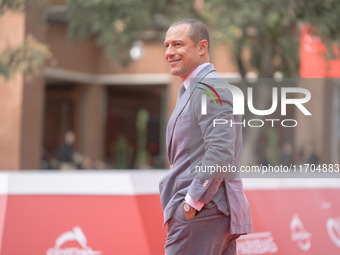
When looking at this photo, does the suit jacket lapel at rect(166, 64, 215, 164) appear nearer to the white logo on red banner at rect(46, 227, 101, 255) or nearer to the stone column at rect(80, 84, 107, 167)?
the white logo on red banner at rect(46, 227, 101, 255)

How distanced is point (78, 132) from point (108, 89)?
2243mm

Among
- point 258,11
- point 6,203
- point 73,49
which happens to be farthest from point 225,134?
point 73,49

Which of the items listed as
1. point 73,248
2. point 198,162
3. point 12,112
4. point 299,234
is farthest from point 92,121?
point 198,162

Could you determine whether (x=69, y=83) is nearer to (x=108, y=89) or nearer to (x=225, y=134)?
(x=108, y=89)

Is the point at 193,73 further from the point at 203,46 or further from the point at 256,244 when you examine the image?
the point at 256,244

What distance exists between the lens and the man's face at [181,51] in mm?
3398

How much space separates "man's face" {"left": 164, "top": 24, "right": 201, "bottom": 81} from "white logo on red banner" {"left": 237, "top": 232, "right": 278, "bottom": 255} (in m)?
2.77

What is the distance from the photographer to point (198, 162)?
3.31 m

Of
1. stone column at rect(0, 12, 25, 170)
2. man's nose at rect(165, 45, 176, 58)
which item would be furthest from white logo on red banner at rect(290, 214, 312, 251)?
stone column at rect(0, 12, 25, 170)

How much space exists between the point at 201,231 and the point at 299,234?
11.5ft

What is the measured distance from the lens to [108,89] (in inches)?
1101

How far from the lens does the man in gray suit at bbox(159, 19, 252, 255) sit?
322 centimetres

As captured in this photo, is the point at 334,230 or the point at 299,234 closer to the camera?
the point at 299,234

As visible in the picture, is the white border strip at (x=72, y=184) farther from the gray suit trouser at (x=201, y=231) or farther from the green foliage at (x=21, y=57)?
the green foliage at (x=21, y=57)
